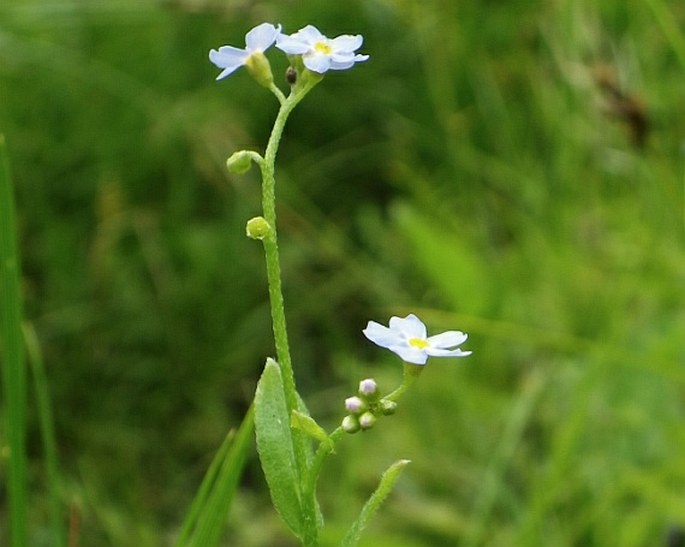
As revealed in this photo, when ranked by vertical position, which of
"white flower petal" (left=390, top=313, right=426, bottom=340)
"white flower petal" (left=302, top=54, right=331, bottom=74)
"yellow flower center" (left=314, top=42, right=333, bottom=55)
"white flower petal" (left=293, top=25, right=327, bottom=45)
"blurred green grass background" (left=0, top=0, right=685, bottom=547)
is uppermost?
"blurred green grass background" (left=0, top=0, right=685, bottom=547)

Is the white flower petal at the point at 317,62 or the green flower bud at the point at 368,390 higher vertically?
the white flower petal at the point at 317,62

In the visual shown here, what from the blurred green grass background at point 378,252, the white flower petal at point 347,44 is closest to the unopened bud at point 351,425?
the white flower petal at point 347,44

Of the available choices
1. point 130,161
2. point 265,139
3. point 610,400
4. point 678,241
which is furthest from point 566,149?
point 130,161

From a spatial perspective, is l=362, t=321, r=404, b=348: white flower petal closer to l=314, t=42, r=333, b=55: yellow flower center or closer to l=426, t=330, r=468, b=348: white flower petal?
l=426, t=330, r=468, b=348: white flower petal

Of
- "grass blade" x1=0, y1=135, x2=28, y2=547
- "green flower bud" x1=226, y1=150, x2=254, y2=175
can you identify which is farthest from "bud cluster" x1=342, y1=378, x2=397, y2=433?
"grass blade" x1=0, y1=135, x2=28, y2=547

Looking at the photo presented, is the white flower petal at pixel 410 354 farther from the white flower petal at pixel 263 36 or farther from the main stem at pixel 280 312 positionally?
the white flower petal at pixel 263 36

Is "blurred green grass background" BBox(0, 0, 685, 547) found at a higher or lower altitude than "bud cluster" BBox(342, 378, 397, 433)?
higher

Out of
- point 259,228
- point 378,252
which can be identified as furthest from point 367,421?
point 378,252

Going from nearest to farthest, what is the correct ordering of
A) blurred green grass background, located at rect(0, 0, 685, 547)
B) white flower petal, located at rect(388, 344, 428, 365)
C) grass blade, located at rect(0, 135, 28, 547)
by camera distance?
1. white flower petal, located at rect(388, 344, 428, 365)
2. grass blade, located at rect(0, 135, 28, 547)
3. blurred green grass background, located at rect(0, 0, 685, 547)
